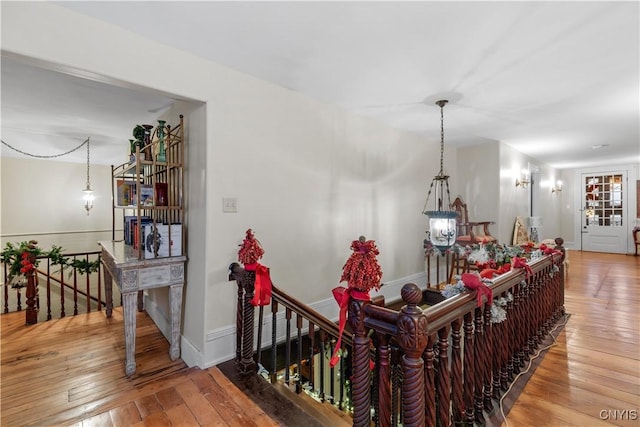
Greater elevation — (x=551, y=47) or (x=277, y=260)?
(x=551, y=47)

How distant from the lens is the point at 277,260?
110 inches

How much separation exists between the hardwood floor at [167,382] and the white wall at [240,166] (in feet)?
1.29

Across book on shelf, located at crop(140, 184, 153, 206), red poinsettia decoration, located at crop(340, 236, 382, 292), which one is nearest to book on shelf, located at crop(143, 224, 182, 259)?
book on shelf, located at crop(140, 184, 153, 206)

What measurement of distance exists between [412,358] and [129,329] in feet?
7.12

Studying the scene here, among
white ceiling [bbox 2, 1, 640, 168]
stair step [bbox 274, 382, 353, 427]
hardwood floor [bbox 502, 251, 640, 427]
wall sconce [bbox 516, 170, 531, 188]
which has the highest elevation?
white ceiling [bbox 2, 1, 640, 168]

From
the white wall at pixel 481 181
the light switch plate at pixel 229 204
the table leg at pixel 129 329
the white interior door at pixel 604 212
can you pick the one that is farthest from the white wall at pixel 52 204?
the white interior door at pixel 604 212

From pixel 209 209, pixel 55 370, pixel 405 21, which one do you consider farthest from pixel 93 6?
pixel 55 370

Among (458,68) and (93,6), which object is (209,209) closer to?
(93,6)

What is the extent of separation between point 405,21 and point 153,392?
9.79 feet

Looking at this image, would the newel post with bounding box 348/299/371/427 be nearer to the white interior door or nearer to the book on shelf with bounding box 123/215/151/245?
the book on shelf with bounding box 123/215/151/245

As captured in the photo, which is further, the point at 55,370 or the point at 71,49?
the point at 55,370

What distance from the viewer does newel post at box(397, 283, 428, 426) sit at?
1106 mm

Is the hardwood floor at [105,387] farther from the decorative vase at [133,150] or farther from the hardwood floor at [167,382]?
the decorative vase at [133,150]

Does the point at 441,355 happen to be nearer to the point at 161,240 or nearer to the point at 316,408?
the point at 316,408
